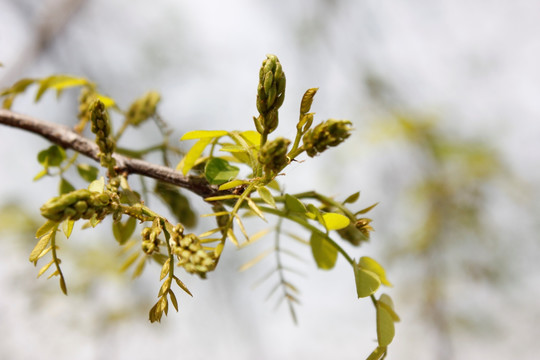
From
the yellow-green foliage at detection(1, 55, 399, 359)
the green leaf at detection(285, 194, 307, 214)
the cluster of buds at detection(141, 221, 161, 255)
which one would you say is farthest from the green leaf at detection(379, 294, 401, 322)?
the cluster of buds at detection(141, 221, 161, 255)

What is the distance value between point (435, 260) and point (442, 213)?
21 cm

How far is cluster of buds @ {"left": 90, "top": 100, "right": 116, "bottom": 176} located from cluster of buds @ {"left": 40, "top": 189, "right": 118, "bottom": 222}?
66mm

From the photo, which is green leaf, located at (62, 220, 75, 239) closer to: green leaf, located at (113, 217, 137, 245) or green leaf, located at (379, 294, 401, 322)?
green leaf, located at (113, 217, 137, 245)

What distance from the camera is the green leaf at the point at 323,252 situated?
0.45 m

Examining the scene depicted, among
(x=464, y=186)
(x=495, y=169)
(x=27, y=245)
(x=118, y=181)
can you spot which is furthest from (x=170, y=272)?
(x=495, y=169)

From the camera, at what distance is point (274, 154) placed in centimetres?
29

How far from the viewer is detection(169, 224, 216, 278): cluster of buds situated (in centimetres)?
26

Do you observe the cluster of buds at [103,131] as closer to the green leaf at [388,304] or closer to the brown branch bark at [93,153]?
the brown branch bark at [93,153]

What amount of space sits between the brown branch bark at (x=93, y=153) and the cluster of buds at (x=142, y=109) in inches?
4.5

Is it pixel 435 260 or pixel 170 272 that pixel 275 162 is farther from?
pixel 435 260

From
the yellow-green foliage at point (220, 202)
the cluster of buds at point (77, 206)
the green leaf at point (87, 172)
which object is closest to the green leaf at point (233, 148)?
the yellow-green foliage at point (220, 202)

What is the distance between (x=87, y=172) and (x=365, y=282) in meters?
0.36

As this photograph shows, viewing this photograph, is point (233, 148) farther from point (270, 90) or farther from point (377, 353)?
point (377, 353)

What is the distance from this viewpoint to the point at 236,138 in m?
0.36
